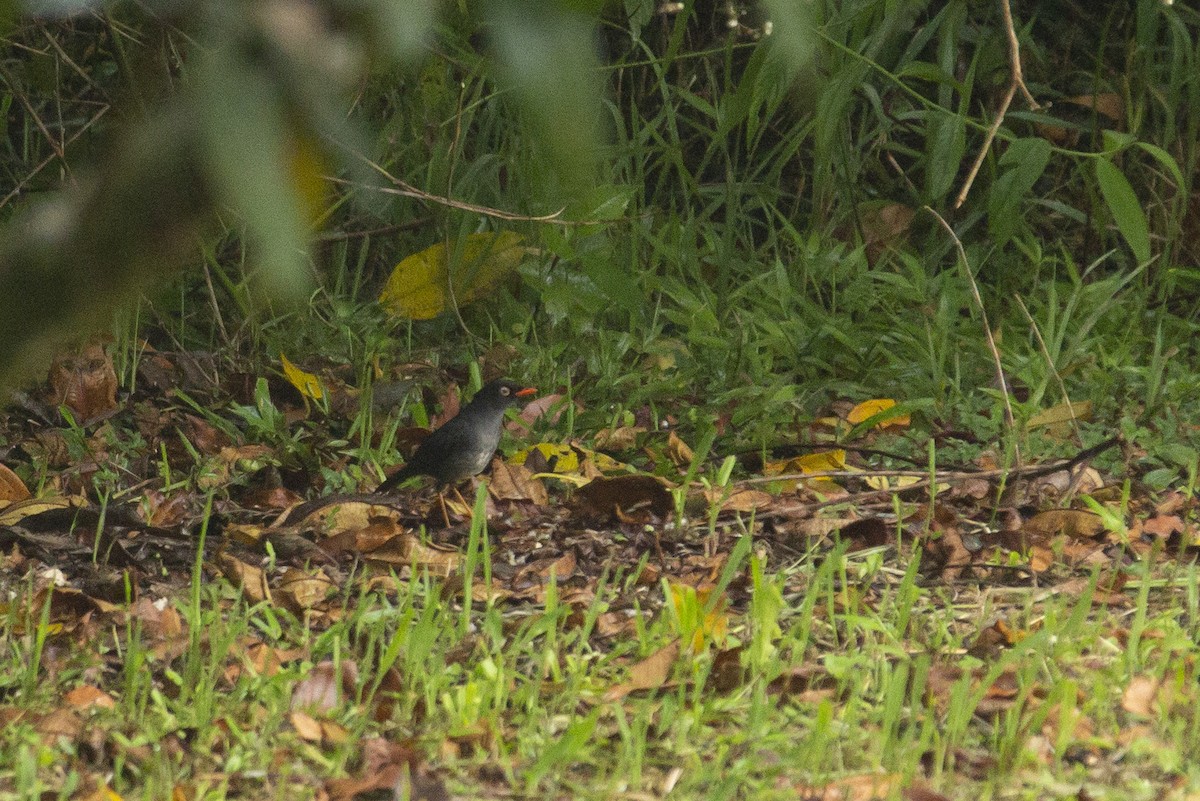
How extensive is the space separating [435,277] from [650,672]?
2.64 metres

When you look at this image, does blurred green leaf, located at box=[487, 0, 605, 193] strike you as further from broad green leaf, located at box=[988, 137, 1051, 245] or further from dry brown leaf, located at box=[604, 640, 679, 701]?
broad green leaf, located at box=[988, 137, 1051, 245]

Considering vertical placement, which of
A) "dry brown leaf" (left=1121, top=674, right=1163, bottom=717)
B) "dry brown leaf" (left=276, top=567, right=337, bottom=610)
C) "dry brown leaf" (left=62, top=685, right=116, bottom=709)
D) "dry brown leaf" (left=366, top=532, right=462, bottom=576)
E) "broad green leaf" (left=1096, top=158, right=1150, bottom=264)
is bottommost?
"dry brown leaf" (left=366, top=532, right=462, bottom=576)

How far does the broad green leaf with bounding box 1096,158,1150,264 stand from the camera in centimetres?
389

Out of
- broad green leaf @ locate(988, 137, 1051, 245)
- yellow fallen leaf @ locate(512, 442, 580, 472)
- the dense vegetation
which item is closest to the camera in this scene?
the dense vegetation

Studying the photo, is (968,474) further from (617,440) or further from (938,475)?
(617,440)

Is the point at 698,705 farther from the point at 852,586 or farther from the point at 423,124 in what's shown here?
the point at 423,124

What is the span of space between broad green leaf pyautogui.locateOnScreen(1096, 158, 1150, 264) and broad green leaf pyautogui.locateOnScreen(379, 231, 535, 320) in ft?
5.53

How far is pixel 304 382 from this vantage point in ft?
13.3

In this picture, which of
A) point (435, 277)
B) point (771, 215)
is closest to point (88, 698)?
point (435, 277)

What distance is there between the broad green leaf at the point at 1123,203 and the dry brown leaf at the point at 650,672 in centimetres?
219

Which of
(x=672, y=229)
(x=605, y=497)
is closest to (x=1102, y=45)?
(x=672, y=229)

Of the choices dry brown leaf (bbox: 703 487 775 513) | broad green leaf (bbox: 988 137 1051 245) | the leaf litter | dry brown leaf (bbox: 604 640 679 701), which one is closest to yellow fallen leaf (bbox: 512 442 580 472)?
the leaf litter

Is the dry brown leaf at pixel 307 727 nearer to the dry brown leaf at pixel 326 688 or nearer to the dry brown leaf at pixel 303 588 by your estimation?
the dry brown leaf at pixel 326 688

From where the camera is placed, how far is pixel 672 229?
486cm
